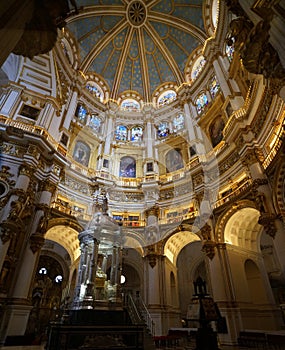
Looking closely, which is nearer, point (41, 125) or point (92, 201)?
point (41, 125)

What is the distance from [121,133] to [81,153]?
6.11 meters

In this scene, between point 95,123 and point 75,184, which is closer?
point 75,184

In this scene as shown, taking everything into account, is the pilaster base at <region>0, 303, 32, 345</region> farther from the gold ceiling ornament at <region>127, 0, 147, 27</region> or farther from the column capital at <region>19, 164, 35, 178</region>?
the gold ceiling ornament at <region>127, 0, 147, 27</region>

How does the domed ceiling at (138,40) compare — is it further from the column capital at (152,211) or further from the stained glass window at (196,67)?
the column capital at (152,211)

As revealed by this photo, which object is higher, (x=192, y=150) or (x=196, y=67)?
(x=196, y=67)

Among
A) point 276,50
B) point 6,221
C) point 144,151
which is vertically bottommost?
point 6,221

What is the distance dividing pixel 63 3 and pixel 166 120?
845 inches

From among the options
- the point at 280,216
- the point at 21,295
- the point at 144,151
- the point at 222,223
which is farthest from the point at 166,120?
the point at 21,295

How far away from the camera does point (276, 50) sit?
603 centimetres

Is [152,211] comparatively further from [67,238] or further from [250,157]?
[250,157]

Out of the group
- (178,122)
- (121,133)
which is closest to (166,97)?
(178,122)

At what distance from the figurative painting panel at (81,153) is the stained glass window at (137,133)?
18.8 ft

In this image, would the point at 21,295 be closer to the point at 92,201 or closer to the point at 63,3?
the point at 92,201

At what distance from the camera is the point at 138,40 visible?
1145 inches
